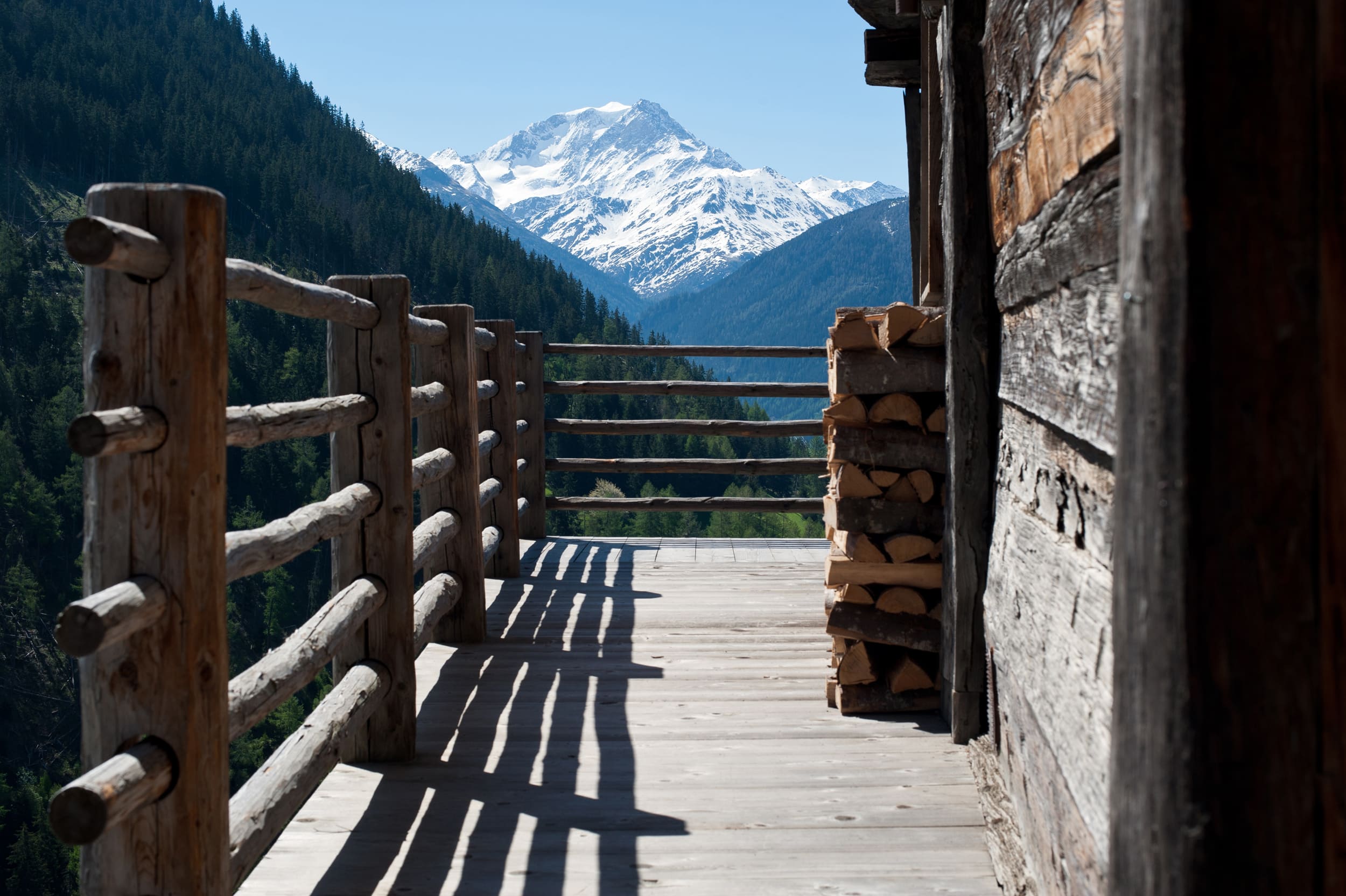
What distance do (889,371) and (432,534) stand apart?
1780 mm

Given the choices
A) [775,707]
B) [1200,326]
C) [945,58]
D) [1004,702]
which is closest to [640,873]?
[1004,702]

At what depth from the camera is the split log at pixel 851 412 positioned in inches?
142

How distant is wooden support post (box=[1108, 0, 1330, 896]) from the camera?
3.42 feet

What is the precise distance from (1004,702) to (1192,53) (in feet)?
6.74

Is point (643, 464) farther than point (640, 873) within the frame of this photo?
Yes

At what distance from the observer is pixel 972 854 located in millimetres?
2617

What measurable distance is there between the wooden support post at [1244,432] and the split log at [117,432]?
1.43 metres

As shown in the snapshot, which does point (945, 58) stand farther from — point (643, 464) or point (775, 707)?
point (643, 464)

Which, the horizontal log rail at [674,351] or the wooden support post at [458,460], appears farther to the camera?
the horizontal log rail at [674,351]

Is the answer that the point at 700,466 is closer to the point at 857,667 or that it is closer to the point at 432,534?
the point at 432,534

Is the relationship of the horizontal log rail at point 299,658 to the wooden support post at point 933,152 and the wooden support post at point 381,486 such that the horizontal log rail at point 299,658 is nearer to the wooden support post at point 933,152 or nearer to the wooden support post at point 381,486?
the wooden support post at point 381,486

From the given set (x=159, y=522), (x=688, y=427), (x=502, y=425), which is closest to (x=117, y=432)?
(x=159, y=522)

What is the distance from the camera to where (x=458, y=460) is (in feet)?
14.6

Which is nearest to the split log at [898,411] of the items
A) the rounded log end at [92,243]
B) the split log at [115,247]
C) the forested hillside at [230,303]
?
the split log at [115,247]
